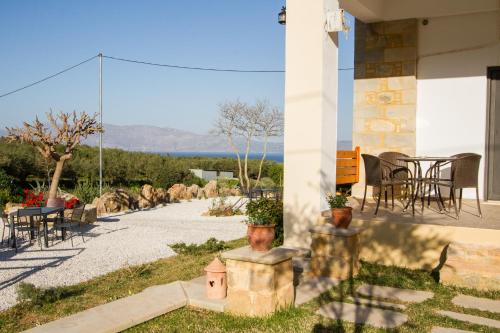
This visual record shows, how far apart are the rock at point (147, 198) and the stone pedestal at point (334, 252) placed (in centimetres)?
855

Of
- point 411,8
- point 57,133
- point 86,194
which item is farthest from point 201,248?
point 86,194

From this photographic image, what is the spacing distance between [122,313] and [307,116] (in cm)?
325

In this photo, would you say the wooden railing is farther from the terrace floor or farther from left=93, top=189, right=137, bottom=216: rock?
left=93, top=189, right=137, bottom=216: rock

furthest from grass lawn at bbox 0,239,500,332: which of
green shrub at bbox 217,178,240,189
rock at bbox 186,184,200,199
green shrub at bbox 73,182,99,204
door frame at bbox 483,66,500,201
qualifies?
green shrub at bbox 217,178,240,189

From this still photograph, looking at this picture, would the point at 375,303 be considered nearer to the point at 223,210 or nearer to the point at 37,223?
the point at 37,223

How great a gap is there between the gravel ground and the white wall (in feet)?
12.1

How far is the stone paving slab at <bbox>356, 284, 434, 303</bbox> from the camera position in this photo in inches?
160

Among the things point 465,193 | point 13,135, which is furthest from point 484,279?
point 13,135

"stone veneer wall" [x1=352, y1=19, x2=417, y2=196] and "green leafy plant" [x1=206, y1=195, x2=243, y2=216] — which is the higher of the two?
"stone veneer wall" [x1=352, y1=19, x2=417, y2=196]

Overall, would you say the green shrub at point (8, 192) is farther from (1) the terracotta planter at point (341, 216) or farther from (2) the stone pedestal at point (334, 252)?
(1) the terracotta planter at point (341, 216)

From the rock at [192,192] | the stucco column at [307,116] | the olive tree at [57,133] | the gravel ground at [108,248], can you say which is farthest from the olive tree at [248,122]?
the stucco column at [307,116]

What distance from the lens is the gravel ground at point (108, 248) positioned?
18.4 feet

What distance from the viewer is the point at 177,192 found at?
1459 centimetres

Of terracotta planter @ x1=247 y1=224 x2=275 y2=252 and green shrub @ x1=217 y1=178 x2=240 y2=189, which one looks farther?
green shrub @ x1=217 y1=178 x2=240 y2=189
